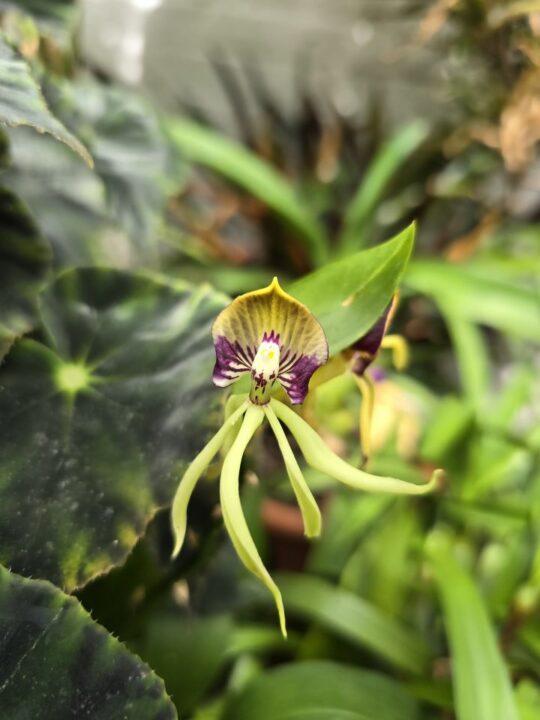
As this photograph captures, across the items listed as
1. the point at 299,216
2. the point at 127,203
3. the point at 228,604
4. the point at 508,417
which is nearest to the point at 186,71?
the point at 299,216

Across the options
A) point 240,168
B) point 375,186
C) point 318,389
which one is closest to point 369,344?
point 318,389

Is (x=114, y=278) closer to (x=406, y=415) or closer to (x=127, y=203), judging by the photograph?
(x=127, y=203)

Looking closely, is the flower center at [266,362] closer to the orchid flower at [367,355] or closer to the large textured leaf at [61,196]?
the orchid flower at [367,355]

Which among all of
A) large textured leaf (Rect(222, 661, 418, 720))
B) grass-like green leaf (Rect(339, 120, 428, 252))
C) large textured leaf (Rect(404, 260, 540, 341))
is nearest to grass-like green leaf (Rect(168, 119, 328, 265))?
grass-like green leaf (Rect(339, 120, 428, 252))

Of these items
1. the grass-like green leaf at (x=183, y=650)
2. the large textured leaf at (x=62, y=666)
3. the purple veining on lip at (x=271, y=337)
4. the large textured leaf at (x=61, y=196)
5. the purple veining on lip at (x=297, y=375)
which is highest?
the large textured leaf at (x=61, y=196)

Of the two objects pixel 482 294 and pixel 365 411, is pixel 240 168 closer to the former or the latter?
pixel 482 294

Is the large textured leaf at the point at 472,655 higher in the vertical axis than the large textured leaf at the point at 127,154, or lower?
lower

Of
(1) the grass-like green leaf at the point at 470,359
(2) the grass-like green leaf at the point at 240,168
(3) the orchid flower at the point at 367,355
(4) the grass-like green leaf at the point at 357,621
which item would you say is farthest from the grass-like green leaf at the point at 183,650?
(2) the grass-like green leaf at the point at 240,168
